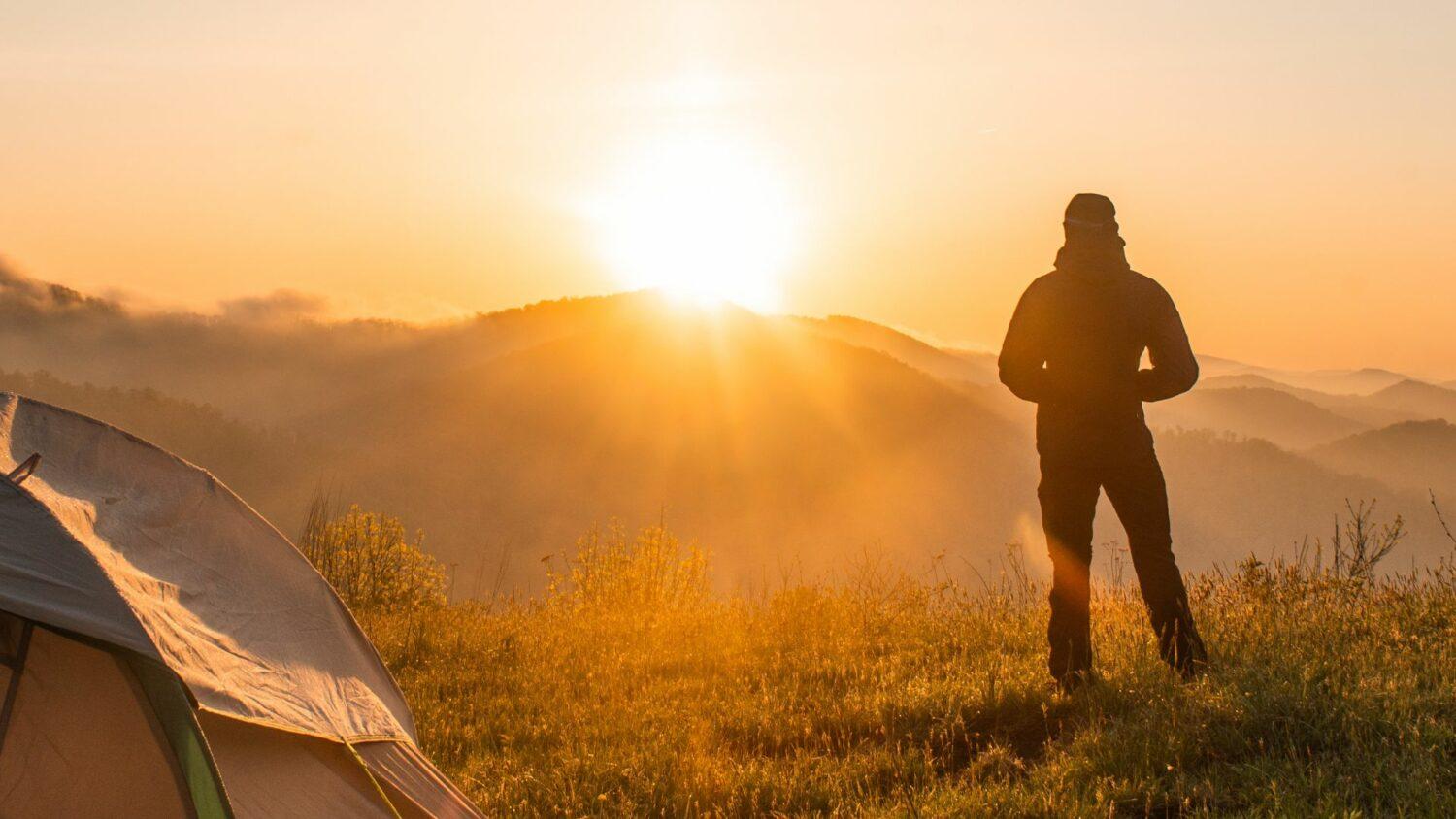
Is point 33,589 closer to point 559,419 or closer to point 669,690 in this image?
point 669,690

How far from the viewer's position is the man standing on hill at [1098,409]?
20.2ft

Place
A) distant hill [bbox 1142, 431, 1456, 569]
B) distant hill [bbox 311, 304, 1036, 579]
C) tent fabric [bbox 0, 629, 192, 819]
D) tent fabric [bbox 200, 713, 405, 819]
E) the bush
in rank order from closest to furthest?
tent fabric [bbox 0, 629, 192, 819]
tent fabric [bbox 200, 713, 405, 819]
the bush
distant hill [bbox 311, 304, 1036, 579]
distant hill [bbox 1142, 431, 1456, 569]

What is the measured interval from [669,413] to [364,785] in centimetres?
18325

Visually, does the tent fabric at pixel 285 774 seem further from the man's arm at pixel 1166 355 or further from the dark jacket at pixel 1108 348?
the man's arm at pixel 1166 355

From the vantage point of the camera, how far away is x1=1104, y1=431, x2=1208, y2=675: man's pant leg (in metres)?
6.14

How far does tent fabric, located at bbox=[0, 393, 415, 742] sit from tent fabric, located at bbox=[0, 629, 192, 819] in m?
0.24

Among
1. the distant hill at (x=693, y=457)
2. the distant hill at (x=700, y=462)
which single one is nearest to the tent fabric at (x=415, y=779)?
the distant hill at (x=700, y=462)

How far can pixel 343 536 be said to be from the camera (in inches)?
505

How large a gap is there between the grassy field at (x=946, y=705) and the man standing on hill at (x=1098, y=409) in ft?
1.22

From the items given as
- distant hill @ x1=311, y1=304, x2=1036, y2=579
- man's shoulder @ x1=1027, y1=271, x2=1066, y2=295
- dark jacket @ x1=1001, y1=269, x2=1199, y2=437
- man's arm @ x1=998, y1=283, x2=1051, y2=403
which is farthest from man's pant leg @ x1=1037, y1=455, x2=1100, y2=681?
distant hill @ x1=311, y1=304, x2=1036, y2=579

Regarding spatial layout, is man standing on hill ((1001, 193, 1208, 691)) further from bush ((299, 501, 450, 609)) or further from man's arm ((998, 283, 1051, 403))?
bush ((299, 501, 450, 609))

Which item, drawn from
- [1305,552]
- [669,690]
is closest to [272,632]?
[669,690]

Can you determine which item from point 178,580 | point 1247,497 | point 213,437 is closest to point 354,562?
point 178,580

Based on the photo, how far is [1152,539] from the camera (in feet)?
20.2
